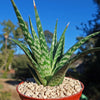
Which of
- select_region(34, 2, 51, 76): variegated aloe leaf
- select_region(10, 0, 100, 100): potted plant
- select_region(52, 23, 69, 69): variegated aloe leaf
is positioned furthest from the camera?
select_region(52, 23, 69, 69): variegated aloe leaf

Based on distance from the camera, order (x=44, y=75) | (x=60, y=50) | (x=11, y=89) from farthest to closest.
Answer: (x=11, y=89) < (x=60, y=50) < (x=44, y=75)

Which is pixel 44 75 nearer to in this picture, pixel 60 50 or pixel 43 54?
pixel 43 54

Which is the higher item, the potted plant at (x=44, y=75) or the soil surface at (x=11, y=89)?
the potted plant at (x=44, y=75)

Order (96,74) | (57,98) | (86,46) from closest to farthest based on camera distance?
(57,98), (96,74), (86,46)

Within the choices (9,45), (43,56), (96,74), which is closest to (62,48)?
(43,56)

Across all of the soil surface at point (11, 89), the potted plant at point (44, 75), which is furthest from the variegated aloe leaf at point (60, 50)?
the soil surface at point (11, 89)

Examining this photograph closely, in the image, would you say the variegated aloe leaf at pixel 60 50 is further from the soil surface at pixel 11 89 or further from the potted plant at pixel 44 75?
the soil surface at pixel 11 89

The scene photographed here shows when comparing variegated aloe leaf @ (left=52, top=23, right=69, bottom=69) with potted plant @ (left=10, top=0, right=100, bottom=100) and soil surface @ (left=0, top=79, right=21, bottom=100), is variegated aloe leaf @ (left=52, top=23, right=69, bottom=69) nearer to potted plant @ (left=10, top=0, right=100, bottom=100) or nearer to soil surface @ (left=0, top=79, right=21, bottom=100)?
potted plant @ (left=10, top=0, right=100, bottom=100)

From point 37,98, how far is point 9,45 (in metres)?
15.8

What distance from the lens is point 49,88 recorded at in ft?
2.15

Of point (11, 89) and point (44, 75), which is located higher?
point (44, 75)

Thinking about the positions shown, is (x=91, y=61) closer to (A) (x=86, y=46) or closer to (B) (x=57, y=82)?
(A) (x=86, y=46)

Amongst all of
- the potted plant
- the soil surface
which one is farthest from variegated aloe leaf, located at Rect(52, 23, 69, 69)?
the soil surface

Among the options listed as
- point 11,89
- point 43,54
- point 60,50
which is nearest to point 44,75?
point 43,54
